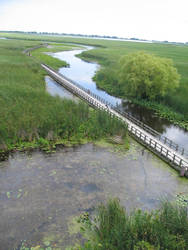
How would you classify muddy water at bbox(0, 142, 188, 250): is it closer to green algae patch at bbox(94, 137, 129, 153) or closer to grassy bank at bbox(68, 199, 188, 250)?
green algae patch at bbox(94, 137, 129, 153)

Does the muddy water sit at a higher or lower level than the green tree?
lower

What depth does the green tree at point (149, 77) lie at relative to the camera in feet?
139

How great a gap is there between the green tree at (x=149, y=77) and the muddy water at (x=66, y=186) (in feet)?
73.5

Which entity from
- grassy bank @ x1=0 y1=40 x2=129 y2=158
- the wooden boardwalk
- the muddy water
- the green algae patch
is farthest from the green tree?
the muddy water

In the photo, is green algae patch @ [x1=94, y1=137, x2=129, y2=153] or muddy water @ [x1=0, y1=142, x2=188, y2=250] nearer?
muddy water @ [x1=0, y1=142, x2=188, y2=250]

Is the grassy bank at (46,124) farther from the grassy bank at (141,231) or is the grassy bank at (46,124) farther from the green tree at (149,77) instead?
the green tree at (149,77)

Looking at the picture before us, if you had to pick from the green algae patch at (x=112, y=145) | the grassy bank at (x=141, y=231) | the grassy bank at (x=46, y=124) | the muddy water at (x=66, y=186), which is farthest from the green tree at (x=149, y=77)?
the grassy bank at (x=141, y=231)

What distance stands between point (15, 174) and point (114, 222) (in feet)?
38.7

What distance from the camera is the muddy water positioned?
13716 mm

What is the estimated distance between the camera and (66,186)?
17906 millimetres

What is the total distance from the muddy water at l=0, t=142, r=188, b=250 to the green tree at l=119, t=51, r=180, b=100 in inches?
882

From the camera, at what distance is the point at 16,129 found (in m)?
24.8

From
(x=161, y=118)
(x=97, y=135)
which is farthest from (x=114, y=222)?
(x=161, y=118)

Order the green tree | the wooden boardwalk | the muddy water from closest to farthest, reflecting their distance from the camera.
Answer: the muddy water → the wooden boardwalk → the green tree
